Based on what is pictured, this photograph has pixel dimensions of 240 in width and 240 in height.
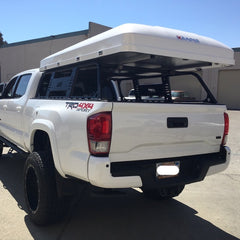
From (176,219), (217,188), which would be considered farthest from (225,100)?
(176,219)

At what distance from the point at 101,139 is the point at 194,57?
143 centimetres

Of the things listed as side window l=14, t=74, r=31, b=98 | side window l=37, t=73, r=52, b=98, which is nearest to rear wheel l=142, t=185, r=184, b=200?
side window l=37, t=73, r=52, b=98

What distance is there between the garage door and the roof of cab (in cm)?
2249

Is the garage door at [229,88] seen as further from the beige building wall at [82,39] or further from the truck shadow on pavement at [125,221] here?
the truck shadow on pavement at [125,221]

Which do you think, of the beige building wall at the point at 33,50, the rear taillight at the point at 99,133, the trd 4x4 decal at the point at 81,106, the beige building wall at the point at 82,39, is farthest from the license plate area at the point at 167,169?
the beige building wall at the point at 33,50

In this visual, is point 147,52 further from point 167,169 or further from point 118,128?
point 167,169

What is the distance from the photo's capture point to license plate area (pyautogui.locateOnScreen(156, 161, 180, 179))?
2859 mm

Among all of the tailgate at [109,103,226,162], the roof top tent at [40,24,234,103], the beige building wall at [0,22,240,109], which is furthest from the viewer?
the beige building wall at [0,22,240,109]

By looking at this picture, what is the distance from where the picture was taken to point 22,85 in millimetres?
4777

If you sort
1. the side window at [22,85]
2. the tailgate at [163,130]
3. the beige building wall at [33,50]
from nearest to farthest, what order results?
the tailgate at [163,130] < the side window at [22,85] < the beige building wall at [33,50]

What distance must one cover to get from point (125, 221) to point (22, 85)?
284 cm

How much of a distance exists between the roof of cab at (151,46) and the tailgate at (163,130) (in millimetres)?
541

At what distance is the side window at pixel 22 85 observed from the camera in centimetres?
A: 458

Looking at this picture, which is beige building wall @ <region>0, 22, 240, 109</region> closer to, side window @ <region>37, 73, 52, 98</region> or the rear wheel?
the rear wheel
